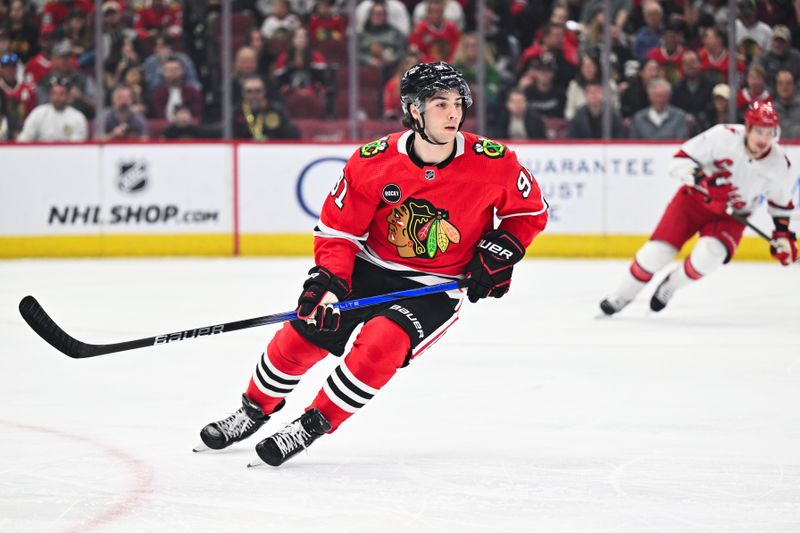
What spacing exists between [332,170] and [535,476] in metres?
5.95

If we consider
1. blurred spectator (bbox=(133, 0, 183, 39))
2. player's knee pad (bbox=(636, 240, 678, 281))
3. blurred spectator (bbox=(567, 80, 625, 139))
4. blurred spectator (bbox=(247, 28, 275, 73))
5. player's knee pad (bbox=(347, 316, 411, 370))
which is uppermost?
blurred spectator (bbox=(133, 0, 183, 39))

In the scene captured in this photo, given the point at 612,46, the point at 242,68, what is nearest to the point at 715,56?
the point at 612,46

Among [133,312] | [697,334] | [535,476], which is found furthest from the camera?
[133,312]

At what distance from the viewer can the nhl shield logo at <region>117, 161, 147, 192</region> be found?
891 cm

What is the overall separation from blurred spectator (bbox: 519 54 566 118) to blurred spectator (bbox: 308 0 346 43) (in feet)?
4.40

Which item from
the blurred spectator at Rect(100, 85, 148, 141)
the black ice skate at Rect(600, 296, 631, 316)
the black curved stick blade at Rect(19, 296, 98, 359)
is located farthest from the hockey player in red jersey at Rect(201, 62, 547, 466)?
the blurred spectator at Rect(100, 85, 148, 141)

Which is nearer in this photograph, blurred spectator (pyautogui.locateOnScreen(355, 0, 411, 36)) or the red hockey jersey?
the red hockey jersey

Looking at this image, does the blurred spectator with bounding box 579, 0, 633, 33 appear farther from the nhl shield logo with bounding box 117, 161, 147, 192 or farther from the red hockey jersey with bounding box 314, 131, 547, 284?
the red hockey jersey with bounding box 314, 131, 547, 284

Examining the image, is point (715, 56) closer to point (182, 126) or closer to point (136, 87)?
point (182, 126)

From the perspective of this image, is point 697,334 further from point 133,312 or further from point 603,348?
point 133,312

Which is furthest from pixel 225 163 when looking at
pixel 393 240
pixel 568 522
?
pixel 568 522

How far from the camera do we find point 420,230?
3.26 meters

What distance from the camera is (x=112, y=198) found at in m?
8.92

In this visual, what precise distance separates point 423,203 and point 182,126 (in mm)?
6106
